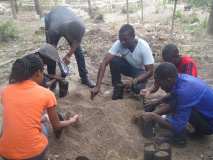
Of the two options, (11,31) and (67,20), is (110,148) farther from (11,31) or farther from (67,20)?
(11,31)

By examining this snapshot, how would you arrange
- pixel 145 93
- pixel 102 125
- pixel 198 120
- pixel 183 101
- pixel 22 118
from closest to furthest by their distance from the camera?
pixel 22 118, pixel 183 101, pixel 198 120, pixel 102 125, pixel 145 93

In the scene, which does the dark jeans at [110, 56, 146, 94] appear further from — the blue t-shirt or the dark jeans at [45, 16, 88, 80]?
the blue t-shirt

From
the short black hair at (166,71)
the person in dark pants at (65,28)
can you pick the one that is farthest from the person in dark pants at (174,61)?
the person in dark pants at (65,28)

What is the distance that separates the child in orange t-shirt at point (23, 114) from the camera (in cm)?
310

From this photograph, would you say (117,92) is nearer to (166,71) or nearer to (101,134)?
(101,134)

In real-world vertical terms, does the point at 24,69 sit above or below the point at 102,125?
above

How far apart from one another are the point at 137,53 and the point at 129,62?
0.27 m

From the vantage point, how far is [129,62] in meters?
5.36

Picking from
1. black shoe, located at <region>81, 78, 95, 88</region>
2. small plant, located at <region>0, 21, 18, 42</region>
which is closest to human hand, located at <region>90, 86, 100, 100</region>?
black shoe, located at <region>81, 78, 95, 88</region>

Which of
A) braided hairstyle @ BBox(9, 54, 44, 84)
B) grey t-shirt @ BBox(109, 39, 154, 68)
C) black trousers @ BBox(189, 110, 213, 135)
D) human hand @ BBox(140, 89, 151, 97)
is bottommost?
black trousers @ BBox(189, 110, 213, 135)

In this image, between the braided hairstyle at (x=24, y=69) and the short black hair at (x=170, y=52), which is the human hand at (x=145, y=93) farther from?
the braided hairstyle at (x=24, y=69)

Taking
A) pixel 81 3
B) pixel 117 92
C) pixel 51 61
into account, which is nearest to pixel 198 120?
pixel 117 92

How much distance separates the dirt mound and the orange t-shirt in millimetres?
898

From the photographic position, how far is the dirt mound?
4098 mm
